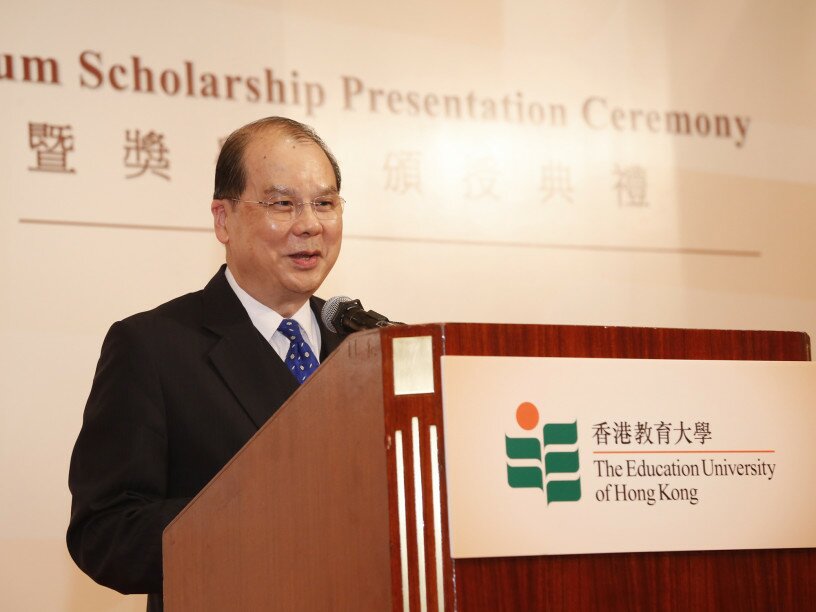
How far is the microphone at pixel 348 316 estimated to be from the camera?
1.71m

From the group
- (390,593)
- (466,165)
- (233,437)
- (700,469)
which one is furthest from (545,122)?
(390,593)

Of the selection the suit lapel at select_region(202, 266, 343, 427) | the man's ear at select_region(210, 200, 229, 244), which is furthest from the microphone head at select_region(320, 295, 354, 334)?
the man's ear at select_region(210, 200, 229, 244)

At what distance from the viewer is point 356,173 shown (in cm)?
325

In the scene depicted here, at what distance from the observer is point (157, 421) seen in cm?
190

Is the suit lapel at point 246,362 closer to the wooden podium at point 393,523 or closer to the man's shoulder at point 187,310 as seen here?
the man's shoulder at point 187,310

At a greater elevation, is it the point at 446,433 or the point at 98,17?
the point at 98,17

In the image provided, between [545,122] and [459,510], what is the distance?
8.31 ft

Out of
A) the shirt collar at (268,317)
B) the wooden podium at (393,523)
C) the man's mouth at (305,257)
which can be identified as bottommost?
the wooden podium at (393,523)

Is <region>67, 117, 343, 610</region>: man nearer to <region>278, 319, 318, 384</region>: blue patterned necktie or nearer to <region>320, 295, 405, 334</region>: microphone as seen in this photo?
<region>278, 319, 318, 384</region>: blue patterned necktie

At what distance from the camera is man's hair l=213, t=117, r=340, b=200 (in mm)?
2207

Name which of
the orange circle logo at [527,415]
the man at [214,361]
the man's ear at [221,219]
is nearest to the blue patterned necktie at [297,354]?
the man at [214,361]

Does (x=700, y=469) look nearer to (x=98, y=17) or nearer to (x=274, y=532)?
(x=274, y=532)

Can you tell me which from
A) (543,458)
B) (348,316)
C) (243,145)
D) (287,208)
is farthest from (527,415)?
(243,145)

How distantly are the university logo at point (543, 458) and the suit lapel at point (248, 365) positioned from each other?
2.62 ft
